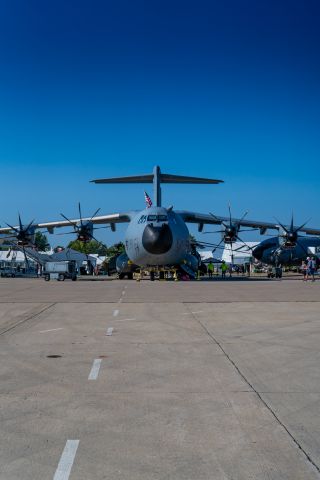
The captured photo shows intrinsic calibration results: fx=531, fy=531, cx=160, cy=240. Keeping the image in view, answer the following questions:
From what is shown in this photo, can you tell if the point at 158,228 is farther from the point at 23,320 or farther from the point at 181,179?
the point at 23,320

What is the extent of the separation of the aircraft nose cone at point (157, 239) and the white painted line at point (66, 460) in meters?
26.1

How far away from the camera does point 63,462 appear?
3.87m

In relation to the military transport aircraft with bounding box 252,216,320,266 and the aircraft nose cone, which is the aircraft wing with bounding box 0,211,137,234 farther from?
the military transport aircraft with bounding box 252,216,320,266

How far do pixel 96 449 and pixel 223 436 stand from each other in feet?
3.51

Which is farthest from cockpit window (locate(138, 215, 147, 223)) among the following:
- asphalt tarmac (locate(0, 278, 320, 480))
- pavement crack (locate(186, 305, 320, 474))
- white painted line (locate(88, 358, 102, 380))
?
white painted line (locate(88, 358, 102, 380))

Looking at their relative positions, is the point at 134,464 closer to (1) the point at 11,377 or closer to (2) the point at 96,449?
(2) the point at 96,449

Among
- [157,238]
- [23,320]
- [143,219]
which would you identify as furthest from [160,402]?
[143,219]

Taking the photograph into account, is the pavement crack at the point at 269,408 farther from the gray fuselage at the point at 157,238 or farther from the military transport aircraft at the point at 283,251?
the military transport aircraft at the point at 283,251

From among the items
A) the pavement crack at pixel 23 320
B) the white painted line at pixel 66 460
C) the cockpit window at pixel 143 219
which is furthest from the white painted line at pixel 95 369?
the cockpit window at pixel 143 219

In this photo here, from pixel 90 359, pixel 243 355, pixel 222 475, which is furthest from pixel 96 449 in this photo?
pixel 243 355

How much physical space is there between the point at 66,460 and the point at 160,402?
5.59 ft

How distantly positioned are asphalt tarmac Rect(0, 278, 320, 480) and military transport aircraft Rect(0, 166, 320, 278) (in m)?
→ 19.7

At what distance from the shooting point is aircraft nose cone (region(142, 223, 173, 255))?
1192 inches

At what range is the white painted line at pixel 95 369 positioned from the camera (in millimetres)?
6562
